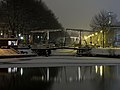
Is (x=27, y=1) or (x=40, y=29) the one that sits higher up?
(x=27, y=1)

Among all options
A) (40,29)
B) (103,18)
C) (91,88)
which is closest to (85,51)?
(40,29)

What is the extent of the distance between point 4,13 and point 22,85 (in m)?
50.3

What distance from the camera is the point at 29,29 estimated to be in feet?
234

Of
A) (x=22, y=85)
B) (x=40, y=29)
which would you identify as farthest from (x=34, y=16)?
(x=22, y=85)

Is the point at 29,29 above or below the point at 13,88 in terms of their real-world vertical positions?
above

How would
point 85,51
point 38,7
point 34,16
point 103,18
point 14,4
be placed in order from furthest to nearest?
point 103,18
point 38,7
point 34,16
point 14,4
point 85,51

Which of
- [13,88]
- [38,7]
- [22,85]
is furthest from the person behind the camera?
[38,7]

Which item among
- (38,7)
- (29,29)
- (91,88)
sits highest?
(38,7)

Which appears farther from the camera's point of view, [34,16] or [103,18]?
[103,18]

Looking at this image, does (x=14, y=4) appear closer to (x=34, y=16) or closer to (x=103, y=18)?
(x=34, y=16)

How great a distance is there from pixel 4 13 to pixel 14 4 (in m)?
2.61

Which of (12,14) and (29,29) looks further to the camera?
(29,29)

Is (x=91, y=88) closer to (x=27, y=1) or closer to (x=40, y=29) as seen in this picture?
(x=27, y=1)

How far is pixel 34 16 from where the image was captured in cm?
6788
